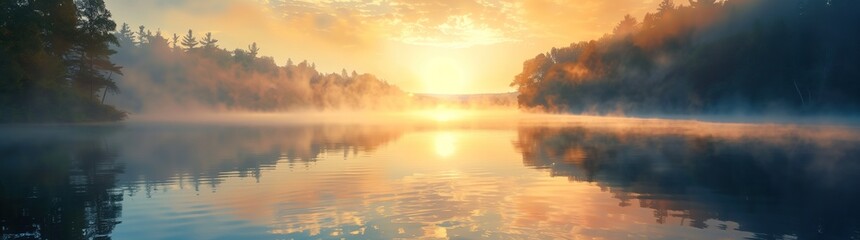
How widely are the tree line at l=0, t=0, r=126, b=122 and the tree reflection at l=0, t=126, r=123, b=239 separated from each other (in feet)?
142

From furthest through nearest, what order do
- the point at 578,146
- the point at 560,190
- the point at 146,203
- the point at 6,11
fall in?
the point at 6,11
the point at 578,146
the point at 560,190
the point at 146,203

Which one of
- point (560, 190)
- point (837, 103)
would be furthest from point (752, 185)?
point (837, 103)

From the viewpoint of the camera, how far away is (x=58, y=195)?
17531 millimetres

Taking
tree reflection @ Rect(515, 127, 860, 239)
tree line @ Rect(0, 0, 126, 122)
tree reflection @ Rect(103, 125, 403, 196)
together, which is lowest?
tree reflection @ Rect(103, 125, 403, 196)

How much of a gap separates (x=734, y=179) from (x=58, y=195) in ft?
77.9

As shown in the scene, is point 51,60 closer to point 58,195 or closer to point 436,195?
point 58,195

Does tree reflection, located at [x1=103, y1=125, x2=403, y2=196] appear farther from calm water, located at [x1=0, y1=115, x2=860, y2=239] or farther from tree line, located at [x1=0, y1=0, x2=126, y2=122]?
tree line, located at [x1=0, y1=0, x2=126, y2=122]

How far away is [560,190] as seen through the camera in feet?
61.1

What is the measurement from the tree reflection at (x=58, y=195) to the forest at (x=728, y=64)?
91417mm

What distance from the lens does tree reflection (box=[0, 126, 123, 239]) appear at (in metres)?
12.9

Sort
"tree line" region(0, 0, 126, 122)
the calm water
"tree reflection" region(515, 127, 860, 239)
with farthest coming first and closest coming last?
"tree line" region(0, 0, 126, 122) < "tree reflection" region(515, 127, 860, 239) < the calm water

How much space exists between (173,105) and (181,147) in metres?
162

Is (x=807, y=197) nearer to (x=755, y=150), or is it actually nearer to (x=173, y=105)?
(x=755, y=150)

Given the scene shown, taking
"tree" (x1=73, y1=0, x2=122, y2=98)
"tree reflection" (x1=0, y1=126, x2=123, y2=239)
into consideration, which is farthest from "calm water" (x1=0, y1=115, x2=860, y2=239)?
"tree" (x1=73, y1=0, x2=122, y2=98)
